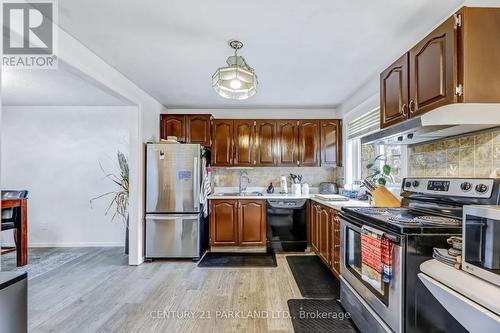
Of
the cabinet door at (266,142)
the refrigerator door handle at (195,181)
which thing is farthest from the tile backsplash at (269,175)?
the refrigerator door handle at (195,181)

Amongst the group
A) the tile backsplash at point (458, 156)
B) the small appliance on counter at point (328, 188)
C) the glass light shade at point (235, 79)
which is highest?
the glass light shade at point (235, 79)

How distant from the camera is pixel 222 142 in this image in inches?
173

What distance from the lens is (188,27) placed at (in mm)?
2094

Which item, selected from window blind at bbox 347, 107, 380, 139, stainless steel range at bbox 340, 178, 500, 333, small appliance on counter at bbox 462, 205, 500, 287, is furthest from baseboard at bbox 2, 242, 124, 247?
small appliance on counter at bbox 462, 205, 500, 287

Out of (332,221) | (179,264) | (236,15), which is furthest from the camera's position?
(179,264)

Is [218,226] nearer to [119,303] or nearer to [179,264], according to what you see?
[179,264]

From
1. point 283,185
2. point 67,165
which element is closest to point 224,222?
point 283,185

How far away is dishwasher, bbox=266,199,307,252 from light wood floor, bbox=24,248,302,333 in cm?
51

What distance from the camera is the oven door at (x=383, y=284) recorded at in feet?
4.92

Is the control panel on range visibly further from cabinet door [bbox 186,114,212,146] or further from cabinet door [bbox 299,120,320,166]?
cabinet door [bbox 186,114,212,146]

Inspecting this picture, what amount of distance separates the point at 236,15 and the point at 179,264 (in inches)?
122

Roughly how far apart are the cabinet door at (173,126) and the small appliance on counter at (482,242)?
3856 mm

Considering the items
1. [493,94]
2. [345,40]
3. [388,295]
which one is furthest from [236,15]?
[388,295]

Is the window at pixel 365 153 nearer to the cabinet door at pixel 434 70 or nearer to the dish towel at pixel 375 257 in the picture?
the cabinet door at pixel 434 70
